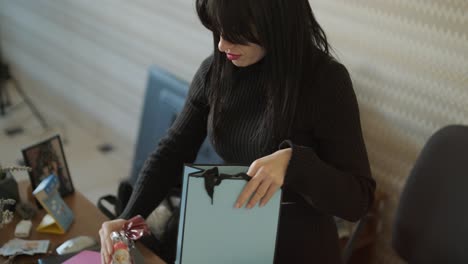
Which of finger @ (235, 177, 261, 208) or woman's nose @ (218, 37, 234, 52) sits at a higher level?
woman's nose @ (218, 37, 234, 52)

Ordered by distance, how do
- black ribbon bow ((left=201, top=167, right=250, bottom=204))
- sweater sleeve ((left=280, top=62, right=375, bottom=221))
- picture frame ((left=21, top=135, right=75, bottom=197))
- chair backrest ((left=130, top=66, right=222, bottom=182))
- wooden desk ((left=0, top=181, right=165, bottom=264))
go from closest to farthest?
black ribbon bow ((left=201, top=167, right=250, bottom=204)), sweater sleeve ((left=280, top=62, right=375, bottom=221)), wooden desk ((left=0, top=181, right=165, bottom=264)), picture frame ((left=21, top=135, right=75, bottom=197)), chair backrest ((left=130, top=66, right=222, bottom=182))

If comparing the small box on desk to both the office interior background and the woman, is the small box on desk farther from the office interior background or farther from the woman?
the office interior background

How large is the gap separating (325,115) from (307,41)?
18cm

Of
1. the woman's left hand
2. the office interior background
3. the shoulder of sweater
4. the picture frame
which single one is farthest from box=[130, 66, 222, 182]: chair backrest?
the woman's left hand

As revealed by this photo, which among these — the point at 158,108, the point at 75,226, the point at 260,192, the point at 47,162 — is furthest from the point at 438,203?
the point at 158,108

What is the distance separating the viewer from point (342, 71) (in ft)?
4.04

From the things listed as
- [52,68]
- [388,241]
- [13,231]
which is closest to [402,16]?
[388,241]

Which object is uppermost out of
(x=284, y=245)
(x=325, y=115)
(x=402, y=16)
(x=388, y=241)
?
(x=402, y=16)

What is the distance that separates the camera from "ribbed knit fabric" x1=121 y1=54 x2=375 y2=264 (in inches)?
44.5

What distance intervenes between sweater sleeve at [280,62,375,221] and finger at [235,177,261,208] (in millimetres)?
113

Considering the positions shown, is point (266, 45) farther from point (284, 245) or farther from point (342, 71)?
point (284, 245)

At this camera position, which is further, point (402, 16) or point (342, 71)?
point (402, 16)

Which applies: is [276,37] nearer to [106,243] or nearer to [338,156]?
[338,156]

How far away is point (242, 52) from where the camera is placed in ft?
3.90
